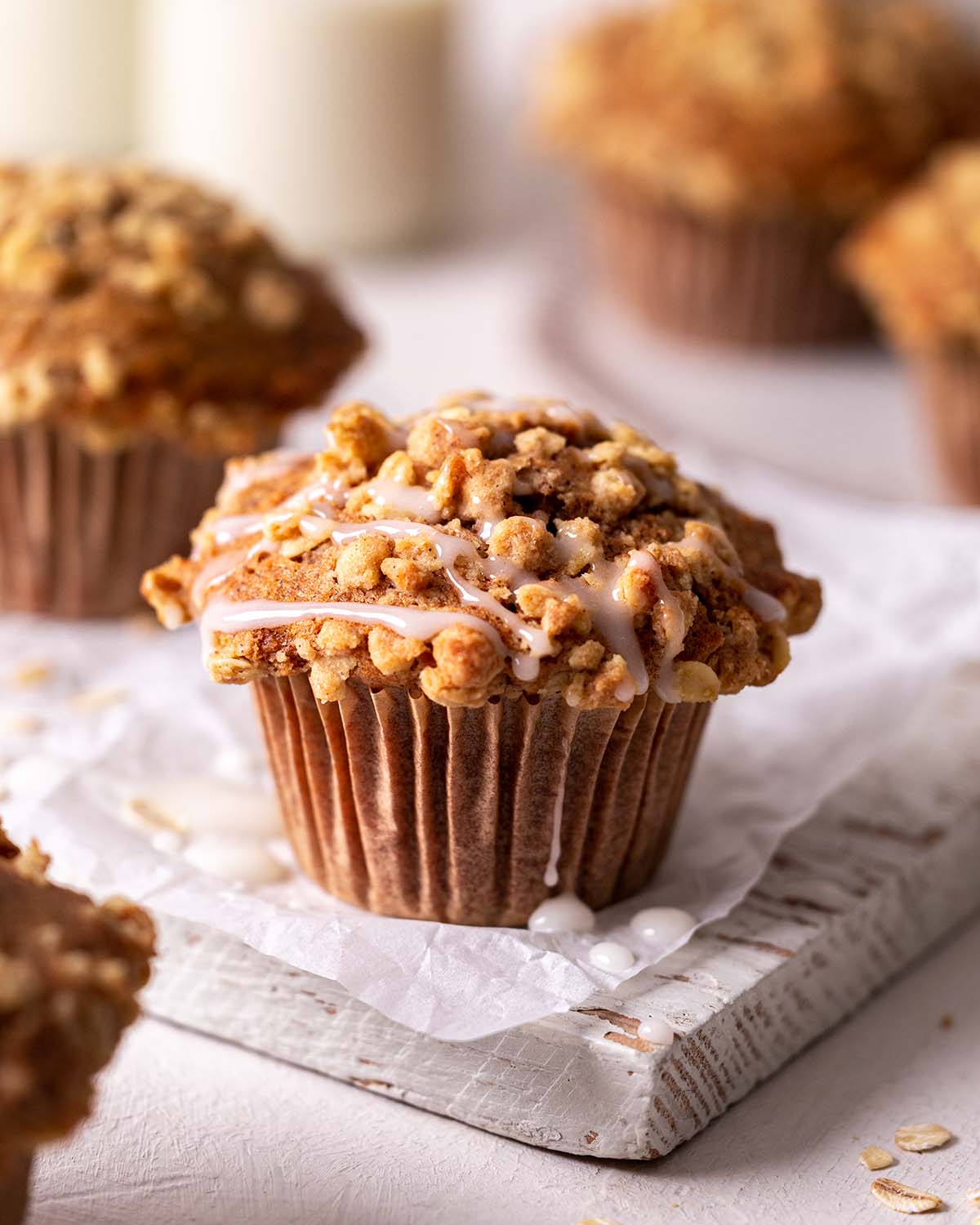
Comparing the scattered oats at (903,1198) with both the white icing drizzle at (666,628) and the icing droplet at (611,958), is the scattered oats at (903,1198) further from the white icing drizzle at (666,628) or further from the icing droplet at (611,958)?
the white icing drizzle at (666,628)

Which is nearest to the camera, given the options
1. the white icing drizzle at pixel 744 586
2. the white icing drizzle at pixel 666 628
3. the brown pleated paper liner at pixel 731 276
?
the white icing drizzle at pixel 666 628

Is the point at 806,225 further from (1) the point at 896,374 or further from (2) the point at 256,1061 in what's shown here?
(2) the point at 256,1061

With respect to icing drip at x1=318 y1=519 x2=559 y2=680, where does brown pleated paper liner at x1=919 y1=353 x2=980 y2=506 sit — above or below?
below

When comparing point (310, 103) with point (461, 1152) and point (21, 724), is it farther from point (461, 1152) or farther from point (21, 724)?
point (461, 1152)

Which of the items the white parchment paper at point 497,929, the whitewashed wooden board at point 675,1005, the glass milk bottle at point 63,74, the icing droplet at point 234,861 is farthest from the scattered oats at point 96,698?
the glass milk bottle at point 63,74

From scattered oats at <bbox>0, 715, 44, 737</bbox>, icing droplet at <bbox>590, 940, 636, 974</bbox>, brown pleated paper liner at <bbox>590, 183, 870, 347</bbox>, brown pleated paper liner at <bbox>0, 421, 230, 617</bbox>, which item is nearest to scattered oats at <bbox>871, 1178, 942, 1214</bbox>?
icing droplet at <bbox>590, 940, 636, 974</bbox>

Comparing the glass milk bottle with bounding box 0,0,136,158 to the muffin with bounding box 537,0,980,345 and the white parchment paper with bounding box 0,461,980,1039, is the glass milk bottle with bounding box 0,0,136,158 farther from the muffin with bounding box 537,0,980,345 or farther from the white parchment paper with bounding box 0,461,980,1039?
the white parchment paper with bounding box 0,461,980,1039

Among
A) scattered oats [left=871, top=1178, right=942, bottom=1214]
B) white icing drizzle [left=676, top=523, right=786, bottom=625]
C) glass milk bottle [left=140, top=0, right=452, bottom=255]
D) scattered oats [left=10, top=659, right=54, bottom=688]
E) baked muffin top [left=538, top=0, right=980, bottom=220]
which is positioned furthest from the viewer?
glass milk bottle [left=140, top=0, right=452, bottom=255]

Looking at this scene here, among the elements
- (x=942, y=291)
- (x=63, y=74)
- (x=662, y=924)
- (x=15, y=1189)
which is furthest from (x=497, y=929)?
(x=63, y=74)
